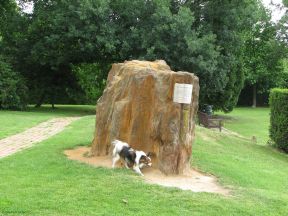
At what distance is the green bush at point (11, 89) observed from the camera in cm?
2366

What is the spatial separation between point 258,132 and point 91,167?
60.8 ft

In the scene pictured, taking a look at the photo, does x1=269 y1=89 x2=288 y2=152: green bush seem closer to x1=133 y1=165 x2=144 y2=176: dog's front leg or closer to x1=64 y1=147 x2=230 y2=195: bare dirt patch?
x1=64 y1=147 x2=230 y2=195: bare dirt patch

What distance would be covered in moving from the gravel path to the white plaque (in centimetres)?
395

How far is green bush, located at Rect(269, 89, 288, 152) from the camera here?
16.3 metres

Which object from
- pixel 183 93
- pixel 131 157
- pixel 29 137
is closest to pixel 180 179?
pixel 131 157

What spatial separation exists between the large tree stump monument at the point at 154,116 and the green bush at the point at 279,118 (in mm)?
7316

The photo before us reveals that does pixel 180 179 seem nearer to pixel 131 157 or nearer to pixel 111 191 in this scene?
pixel 131 157

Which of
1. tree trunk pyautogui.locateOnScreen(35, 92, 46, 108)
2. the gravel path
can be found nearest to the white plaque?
the gravel path

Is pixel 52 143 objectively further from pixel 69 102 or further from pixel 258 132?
pixel 69 102

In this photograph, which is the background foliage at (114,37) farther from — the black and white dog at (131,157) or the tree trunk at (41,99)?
the black and white dog at (131,157)

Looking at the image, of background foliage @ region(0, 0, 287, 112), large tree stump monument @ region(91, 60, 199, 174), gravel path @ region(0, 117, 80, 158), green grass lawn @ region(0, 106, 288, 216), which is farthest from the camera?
background foliage @ region(0, 0, 287, 112)

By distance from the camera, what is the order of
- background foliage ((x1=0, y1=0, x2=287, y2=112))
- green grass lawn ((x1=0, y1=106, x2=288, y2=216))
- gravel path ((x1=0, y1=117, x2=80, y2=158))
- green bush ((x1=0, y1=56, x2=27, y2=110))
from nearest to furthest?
green grass lawn ((x1=0, y1=106, x2=288, y2=216)), gravel path ((x1=0, y1=117, x2=80, y2=158)), background foliage ((x1=0, y1=0, x2=287, y2=112)), green bush ((x1=0, y1=56, x2=27, y2=110))

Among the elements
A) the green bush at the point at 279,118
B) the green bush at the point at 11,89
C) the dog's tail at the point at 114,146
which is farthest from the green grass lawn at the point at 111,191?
the green bush at the point at 11,89

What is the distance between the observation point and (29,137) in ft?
44.7
